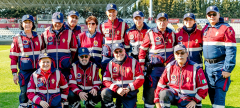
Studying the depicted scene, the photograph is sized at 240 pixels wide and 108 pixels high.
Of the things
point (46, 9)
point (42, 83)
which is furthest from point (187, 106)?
point (46, 9)

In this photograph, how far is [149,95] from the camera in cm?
478

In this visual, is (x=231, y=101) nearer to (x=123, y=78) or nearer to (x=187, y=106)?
(x=187, y=106)

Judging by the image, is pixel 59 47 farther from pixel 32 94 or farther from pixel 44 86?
pixel 32 94

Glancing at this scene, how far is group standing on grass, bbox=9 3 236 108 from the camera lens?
13.7ft

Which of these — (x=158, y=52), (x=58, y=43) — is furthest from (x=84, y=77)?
(x=158, y=52)

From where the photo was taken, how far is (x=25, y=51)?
472 centimetres

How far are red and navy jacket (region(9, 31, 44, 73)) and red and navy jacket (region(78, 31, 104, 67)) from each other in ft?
3.30

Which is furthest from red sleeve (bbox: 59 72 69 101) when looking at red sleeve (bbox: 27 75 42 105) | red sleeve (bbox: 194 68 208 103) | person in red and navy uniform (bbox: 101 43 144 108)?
red sleeve (bbox: 194 68 208 103)

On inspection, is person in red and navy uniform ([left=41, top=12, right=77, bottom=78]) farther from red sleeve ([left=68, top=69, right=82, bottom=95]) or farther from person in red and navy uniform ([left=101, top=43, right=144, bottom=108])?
person in red and navy uniform ([left=101, top=43, right=144, bottom=108])

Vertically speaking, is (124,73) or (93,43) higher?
(93,43)

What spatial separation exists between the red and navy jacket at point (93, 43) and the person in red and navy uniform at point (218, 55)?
2.36 m

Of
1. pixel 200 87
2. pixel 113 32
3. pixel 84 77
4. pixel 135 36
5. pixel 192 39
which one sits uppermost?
pixel 113 32

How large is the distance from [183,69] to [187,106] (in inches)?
26.2

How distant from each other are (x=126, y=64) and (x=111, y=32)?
3.75 ft
